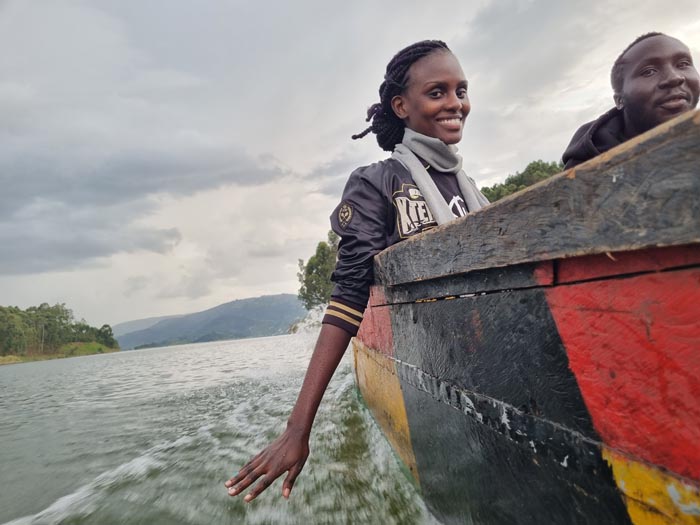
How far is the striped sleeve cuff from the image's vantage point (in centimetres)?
161

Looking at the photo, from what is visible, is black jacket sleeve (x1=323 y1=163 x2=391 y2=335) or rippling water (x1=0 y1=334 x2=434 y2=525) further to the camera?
rippling water (x1=0 y1=334 x2=434 y2=525)

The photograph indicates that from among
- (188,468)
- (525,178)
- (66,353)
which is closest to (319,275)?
(525,178)

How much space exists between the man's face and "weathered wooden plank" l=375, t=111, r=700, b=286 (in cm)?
170

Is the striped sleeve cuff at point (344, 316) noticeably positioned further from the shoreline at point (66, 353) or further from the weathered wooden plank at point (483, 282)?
the shoreline at point (66, 353)

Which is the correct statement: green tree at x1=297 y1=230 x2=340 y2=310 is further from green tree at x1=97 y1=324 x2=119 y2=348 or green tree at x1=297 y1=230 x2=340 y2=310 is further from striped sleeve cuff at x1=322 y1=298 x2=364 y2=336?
green tree at x1=97 y1=324 x2=119 y2=348

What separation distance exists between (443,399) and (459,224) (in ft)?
2.28

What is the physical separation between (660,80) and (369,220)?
1.67 meters

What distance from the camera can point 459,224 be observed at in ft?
3.53

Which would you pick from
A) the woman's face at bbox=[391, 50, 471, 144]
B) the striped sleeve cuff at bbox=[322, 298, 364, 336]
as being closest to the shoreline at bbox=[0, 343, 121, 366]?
the striped sleeve cuff at bbox=[322, 298, 364, 336]

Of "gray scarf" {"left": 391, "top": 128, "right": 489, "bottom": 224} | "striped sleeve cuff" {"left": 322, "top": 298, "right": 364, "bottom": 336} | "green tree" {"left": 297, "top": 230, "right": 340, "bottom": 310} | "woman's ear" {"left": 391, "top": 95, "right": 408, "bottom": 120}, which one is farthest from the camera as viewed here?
"green tree" {"left": 297, "top": 230, "right": 340, "bottom": 310}

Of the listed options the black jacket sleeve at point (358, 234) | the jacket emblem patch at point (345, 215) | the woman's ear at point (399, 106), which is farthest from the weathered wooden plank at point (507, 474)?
the woman's ear at point (399, 106)

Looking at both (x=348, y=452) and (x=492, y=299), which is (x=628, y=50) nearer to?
(x=492, y=299)

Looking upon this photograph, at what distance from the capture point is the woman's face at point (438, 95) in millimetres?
2082

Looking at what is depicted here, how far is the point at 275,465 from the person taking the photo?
1415 mm
